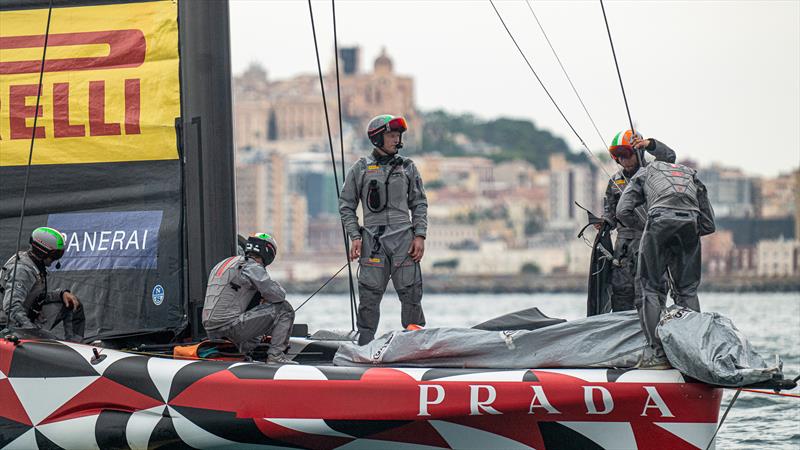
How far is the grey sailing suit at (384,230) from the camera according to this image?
306 inches

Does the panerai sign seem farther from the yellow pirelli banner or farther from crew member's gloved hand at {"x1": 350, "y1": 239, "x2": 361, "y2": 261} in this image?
the yellow pirelli banner

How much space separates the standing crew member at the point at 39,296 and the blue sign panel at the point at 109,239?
15 centimetres

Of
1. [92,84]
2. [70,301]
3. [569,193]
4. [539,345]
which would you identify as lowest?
[569,193]

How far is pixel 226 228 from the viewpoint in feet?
25.7

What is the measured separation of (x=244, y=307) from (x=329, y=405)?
0.96 m

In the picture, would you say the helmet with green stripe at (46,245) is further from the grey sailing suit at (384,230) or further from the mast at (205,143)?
the grey sailing suit at (384,230)

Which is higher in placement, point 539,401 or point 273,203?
point 539,401

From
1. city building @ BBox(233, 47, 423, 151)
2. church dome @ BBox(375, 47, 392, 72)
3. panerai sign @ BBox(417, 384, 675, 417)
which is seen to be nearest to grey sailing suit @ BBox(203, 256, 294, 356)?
panerai sign @ BBox(417, 384, 675, 417)

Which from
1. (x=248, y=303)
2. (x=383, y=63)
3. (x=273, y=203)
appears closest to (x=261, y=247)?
(x=248, y=303)

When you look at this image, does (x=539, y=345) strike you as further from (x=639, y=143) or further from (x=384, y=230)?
(x=384, y=230)

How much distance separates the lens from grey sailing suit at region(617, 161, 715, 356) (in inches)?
262

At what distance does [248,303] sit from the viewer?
7.30m

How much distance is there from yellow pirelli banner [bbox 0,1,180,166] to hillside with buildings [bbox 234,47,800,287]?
278 ft

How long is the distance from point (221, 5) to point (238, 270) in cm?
155
